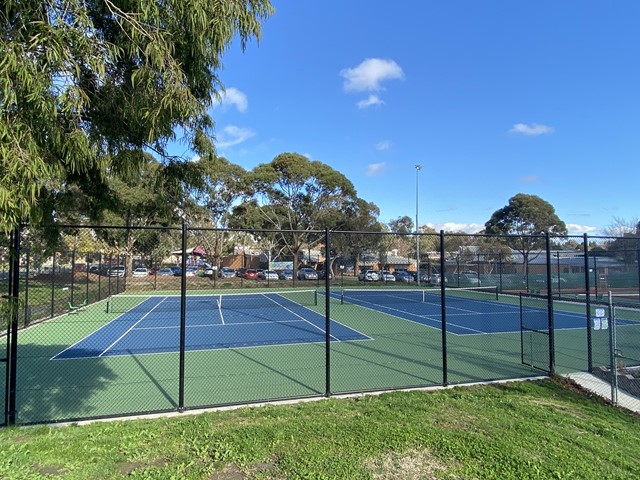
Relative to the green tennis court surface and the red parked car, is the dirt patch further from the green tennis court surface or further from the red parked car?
the red parked car

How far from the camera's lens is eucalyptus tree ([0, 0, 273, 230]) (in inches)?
96.4

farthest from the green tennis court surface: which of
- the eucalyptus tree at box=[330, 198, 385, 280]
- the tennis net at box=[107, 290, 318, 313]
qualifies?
the eucalyptus tree at box=[330, 198, 385, 280]

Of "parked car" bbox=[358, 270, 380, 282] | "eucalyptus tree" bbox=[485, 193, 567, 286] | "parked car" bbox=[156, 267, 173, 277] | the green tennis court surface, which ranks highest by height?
"eucalyptus tree" bbox=[485, 193, 567, 286]

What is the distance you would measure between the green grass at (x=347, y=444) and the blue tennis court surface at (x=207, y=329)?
6975 mm

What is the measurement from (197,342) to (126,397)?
5.80 meters

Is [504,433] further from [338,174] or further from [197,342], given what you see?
[338,174]

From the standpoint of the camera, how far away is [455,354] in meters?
11.0

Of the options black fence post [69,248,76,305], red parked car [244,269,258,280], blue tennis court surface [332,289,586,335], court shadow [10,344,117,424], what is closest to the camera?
court shadow [10,344,117,424]

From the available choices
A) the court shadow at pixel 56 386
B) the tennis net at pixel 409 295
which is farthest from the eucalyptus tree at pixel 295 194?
the court shadow at pixel 56 386

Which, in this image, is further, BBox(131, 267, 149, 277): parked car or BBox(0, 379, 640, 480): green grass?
BBox(131, 267, 149, 277): parked car

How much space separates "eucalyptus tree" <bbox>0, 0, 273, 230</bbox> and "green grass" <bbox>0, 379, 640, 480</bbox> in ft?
8.72

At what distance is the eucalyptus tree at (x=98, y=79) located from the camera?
8.04 feet

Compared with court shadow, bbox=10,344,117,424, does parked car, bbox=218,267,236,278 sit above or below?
above

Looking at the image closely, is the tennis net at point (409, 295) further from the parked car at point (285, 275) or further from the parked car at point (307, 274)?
the parked car at point (285, 275)
